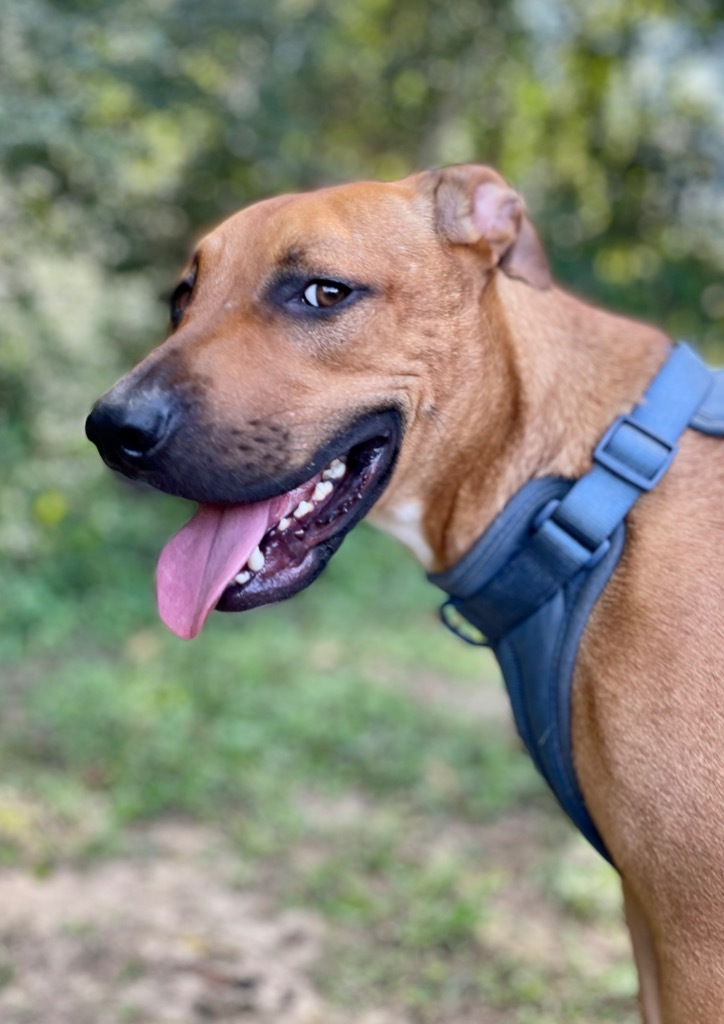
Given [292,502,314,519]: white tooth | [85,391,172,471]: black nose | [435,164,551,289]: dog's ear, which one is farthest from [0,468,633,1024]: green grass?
[435,164,551,289]: dog's ear

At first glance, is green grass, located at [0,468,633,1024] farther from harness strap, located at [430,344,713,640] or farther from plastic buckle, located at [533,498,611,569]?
plastic buckle, located at [533,498,611,569]

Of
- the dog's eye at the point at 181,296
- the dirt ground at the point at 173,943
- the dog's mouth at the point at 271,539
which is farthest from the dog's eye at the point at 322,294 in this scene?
the dirt ground at the point at 173,943

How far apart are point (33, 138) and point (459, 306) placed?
3.56m

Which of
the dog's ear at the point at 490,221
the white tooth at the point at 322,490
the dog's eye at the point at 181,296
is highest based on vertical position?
the dog's ear at the point at 490,221

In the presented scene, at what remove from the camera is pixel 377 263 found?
2.45 m

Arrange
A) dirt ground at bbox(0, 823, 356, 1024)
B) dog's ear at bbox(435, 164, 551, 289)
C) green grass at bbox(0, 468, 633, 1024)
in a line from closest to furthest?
dog's ear at bbox(435, 164, 551, 289), dirt ground at bbox(0, 823, 356, 1024), green grass at bbox(0, 468, 633, 1024)

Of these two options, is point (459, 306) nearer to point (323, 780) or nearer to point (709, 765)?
point (709, 765)

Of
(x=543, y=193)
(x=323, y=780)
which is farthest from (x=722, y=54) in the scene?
(x=323, y=780)

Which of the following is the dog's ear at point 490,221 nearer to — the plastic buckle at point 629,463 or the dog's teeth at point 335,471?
the plastic buckle at point 629,463

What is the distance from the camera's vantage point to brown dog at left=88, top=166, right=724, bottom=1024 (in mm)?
2076

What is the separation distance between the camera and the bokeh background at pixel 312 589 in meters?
3.62

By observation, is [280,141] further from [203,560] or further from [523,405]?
[203,560]

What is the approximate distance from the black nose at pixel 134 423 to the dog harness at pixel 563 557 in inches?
30.9

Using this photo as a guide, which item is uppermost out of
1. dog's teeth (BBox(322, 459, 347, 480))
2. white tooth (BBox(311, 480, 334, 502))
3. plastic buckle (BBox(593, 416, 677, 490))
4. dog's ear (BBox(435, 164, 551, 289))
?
dog's ear (BBox(435, 164, 551, 289))
